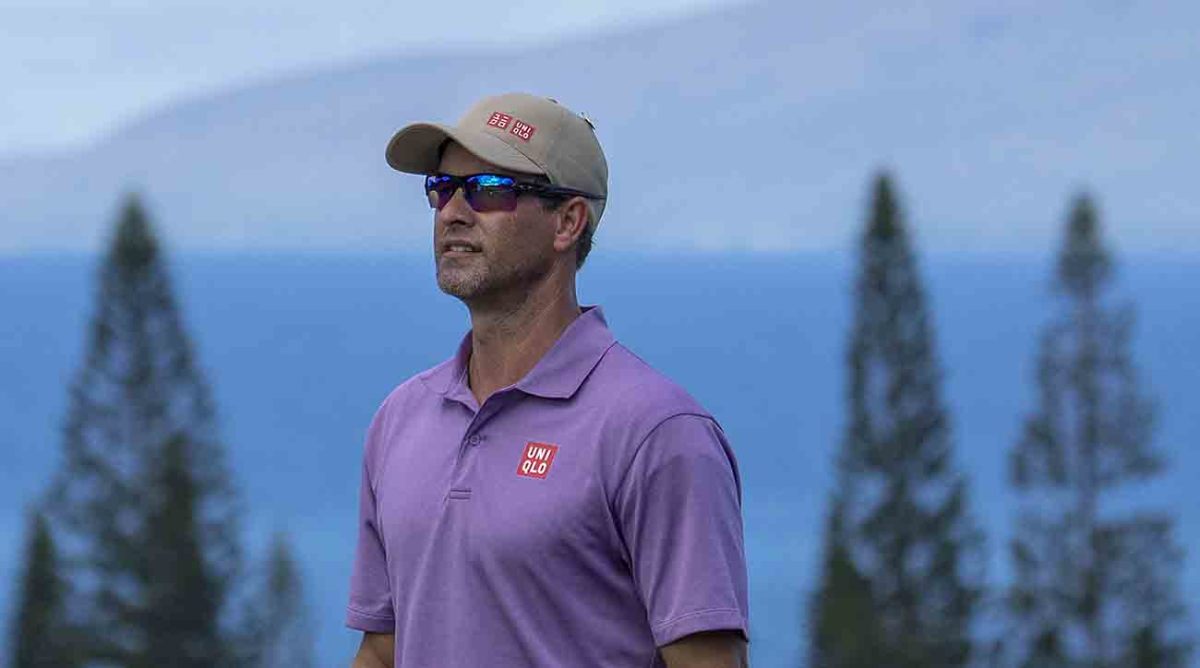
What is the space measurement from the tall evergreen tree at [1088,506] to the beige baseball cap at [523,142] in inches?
1519

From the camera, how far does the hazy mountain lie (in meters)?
129

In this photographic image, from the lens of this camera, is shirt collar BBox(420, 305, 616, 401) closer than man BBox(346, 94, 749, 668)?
No

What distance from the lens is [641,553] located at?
3484mm

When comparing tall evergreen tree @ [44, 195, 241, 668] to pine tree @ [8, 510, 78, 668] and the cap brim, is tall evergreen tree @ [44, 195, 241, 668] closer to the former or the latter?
pine tree @ [8, 510, 78, 668]

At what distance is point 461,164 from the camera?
3.74 metres

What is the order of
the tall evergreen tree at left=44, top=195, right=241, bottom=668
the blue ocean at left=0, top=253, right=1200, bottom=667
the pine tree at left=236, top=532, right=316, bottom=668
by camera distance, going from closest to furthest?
1. the tall evergreen tree at left=44, top=195, right=241, bottom=668
2. the pine tree at left=236, top=532, right=316, bottom=668
3. the blue ocean at left=0, top=253, right=1200, bottom=667

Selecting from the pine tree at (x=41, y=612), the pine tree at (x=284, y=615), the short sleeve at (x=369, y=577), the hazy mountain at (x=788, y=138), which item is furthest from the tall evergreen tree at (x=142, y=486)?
the hazy mountain at (x=788, y=138)

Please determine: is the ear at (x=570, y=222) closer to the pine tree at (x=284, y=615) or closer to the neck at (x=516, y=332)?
the neck at (x=516, y=332)

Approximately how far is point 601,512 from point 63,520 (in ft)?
130

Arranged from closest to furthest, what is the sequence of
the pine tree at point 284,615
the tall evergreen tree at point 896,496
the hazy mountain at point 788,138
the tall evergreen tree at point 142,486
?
the tall evergreen tree at point 142,486 < the tall evergreen tree at point 896,496 < the pine tree at point 284,615 < the hazy mountain at point 788,138

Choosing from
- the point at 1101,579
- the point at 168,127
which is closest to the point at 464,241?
the point at 1101,579

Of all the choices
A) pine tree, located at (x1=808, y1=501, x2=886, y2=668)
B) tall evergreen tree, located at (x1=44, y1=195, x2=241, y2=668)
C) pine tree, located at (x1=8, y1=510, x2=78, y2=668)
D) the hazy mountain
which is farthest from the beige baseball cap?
the hazy mountain

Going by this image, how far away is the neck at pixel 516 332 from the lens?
3709mm

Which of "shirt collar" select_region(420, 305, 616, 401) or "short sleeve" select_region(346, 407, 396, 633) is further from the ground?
"shirt collar" select_region(420, 305, 616, 401)
